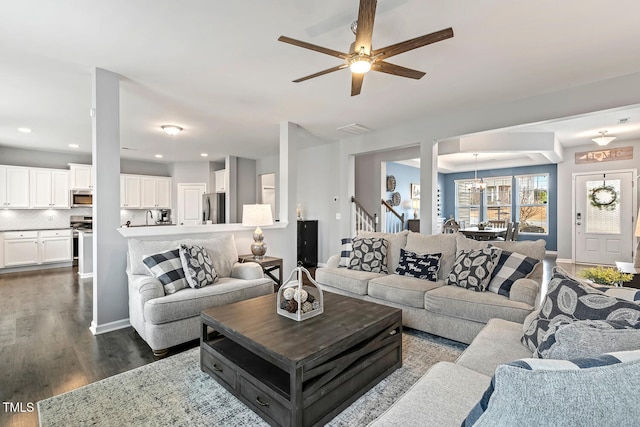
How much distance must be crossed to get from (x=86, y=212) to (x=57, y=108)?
159 inches

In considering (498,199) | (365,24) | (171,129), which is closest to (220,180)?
(171,129)

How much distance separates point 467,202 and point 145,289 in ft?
32.7

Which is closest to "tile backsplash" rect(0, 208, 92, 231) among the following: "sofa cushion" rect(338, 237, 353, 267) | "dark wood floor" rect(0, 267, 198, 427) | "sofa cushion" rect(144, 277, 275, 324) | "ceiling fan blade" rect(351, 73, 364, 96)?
"dark wood floor" rect(0, 267, 198, 427)

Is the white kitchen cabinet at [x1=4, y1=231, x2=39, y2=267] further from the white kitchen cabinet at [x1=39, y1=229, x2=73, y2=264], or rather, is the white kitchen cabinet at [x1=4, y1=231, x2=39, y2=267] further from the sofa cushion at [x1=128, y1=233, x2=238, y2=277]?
the sofa cushion at [x1=128, y1=233, x2=238, y2=277]

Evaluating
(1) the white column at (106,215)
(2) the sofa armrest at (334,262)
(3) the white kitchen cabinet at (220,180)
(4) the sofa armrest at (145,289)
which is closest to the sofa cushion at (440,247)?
(2) the sofa armrest at (334,262)

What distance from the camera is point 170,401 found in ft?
6.61

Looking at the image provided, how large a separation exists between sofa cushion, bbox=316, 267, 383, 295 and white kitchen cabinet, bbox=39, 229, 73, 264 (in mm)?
6226

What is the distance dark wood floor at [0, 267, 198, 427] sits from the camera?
2.16 meters

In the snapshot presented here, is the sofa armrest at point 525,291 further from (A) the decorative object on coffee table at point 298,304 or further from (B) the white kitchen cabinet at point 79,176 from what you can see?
(B) the white kitchen cabinet at point 79,176

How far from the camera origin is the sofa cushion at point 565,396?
586 millimetres

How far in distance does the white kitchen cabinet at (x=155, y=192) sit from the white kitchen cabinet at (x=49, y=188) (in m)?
1.65

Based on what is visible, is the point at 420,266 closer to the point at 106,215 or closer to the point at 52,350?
the point at 106,215

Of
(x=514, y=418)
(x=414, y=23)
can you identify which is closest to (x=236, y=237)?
(x=414, y=23)

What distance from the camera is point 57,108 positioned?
14.5ft
